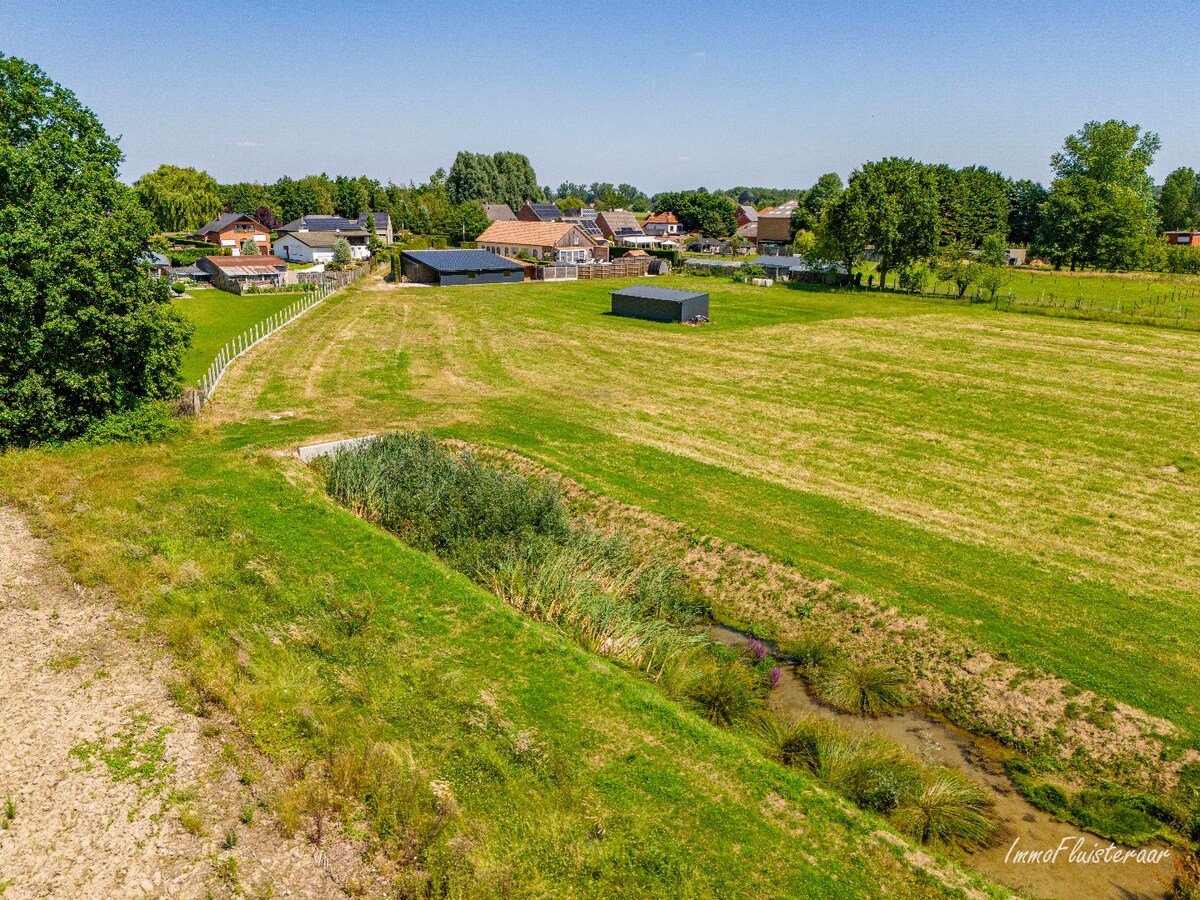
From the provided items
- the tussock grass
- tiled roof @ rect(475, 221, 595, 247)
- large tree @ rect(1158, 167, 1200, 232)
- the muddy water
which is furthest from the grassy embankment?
large tree @ rect(1158, 167, 1200, 232)

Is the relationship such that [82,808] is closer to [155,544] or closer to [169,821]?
[169,821]

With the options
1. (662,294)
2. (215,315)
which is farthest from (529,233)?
(215,315)

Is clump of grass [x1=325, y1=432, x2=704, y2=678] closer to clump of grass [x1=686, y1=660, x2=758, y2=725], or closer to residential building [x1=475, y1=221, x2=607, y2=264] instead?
clump of grass [x1=686, y1=660, x2=758, y2=725]

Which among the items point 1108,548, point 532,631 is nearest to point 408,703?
point 532,631

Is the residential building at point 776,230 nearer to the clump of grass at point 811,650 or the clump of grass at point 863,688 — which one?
the clump of grass at point 811,650

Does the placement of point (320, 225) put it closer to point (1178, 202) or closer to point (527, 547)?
point (527, 547)

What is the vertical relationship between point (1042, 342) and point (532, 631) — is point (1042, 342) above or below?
above
